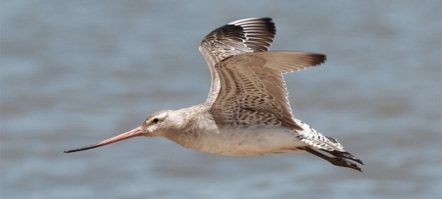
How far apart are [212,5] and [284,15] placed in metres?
0.86

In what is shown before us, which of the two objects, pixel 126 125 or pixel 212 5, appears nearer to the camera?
pixel 126 125

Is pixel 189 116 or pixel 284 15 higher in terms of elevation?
pixel 284 15

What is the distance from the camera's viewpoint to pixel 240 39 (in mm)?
7152

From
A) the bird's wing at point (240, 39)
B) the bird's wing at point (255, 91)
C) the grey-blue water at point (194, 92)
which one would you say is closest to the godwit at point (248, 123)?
the bird's wing at point (255, 91)

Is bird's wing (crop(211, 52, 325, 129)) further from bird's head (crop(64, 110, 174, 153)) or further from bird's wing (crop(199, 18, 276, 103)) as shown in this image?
bird's wing (crop(199, 18, 276, 103))

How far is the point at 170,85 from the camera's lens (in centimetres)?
1175

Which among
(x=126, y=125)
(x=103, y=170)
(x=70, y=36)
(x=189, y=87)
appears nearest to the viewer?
(x=103, y=170)

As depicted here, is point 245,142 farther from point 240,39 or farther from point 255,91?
point 240,39

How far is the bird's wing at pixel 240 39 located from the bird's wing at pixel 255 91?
647 millimetres

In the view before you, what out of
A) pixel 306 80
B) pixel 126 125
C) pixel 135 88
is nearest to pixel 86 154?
pixel 126 125

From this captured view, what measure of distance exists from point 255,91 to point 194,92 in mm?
5072

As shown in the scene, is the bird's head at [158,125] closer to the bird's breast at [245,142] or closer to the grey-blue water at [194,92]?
the bird's breast at [245,142]

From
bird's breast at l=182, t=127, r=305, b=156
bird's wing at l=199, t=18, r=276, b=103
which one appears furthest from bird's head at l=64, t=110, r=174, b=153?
bird's wing at l=199, t=18, r=276, b=103

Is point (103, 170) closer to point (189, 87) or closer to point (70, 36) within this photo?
point (189, 87)
